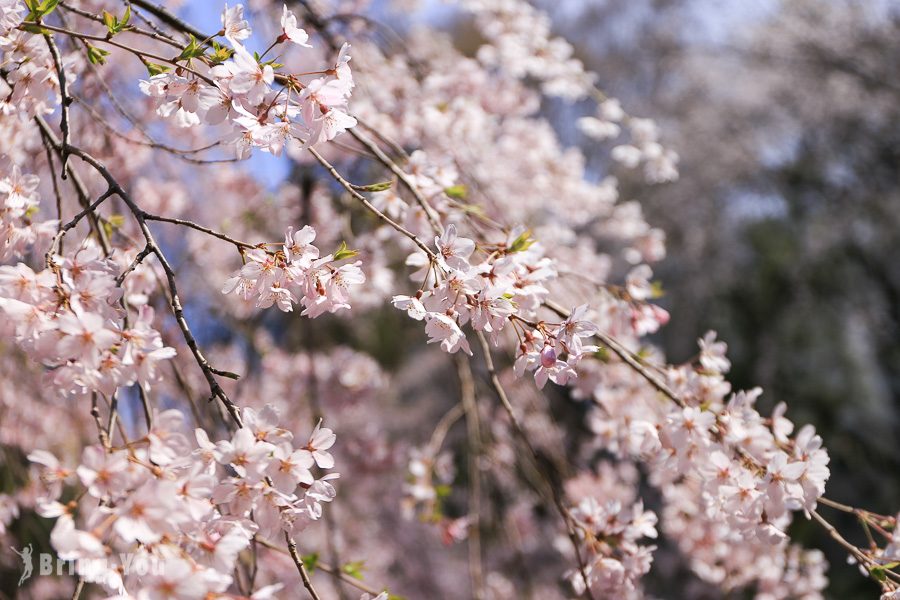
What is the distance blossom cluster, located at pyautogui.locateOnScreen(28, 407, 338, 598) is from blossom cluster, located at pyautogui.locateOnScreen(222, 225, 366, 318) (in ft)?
0.59

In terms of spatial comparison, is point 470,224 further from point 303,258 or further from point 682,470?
point 682,470

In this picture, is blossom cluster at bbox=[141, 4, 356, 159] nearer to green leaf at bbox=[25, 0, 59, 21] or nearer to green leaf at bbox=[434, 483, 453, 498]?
green leaf at bbox=[25, 0, 59, 21]

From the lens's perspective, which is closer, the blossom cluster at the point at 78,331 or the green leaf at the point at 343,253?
the blossom cluster at the point at 78,331

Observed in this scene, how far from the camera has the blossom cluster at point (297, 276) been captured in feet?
3.13

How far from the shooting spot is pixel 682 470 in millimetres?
1210

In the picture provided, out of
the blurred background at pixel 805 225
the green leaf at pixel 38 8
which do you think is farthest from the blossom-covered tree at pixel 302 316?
the blurred background at pixel 805 225

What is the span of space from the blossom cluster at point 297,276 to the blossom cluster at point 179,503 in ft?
0.59

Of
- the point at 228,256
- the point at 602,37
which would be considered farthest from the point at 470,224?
the point at 602,37

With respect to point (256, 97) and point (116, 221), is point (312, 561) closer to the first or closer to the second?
point (116, 221)

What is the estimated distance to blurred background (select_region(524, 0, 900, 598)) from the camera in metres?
5.85

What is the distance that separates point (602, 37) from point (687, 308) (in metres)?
7.12

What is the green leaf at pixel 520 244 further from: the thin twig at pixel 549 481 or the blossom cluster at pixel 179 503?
the blossom cluster at pixel 179 503

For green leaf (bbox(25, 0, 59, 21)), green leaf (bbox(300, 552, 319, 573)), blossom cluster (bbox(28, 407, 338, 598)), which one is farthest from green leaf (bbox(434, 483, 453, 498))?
green leaf (bbox(25, 0, 59, 21))

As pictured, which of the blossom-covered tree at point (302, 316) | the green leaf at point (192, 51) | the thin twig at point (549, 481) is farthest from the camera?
the thin twig at point (549, 481)
